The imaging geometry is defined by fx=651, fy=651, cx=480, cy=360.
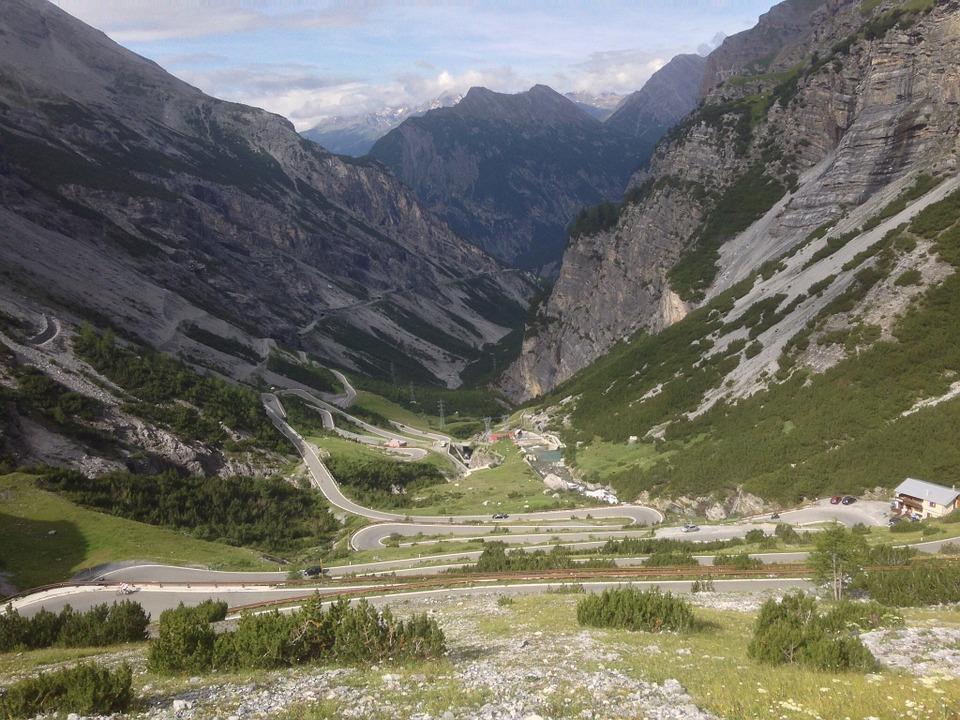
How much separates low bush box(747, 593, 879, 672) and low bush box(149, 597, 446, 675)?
31.1 ft

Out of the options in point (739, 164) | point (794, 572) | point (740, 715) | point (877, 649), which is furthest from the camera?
point (739, 164)

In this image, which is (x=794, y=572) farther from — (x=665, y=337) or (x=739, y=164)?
(x=739, y=164)

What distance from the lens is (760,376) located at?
2744 inches

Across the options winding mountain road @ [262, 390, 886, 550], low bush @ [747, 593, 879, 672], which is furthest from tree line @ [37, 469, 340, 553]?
low bush @ [747, 593, 879, 672]

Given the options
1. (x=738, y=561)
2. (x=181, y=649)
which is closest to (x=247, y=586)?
(x=181, y=649)

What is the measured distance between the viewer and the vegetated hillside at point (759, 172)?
3671 inches

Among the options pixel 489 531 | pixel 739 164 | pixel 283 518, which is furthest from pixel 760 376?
pixel 739 164

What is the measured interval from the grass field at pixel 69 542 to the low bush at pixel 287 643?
31.4 metres

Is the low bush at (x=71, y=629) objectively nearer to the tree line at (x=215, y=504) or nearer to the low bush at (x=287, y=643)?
the low bush at (x=287, y=643)

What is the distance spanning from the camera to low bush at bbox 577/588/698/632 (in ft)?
75.4

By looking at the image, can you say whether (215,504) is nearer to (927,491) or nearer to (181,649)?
(181,649)

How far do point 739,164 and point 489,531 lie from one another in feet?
348

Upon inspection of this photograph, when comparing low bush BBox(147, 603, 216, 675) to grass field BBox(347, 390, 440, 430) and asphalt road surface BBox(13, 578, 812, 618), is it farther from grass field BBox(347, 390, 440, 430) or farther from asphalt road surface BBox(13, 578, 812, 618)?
grass field BBox(347, 390, 440, 430)

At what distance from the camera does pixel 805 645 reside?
17.4m
